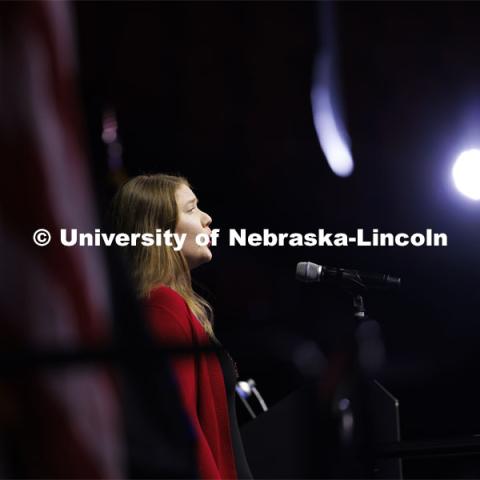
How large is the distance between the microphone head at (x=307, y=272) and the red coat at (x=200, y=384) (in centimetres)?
34

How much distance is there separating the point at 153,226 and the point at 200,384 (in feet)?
1.11

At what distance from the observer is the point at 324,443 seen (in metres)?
0.62

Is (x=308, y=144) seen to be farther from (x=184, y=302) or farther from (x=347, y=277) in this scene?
(x=184, y=302)

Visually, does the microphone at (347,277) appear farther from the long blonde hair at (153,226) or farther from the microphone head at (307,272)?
the long blonde hair at (153,226)

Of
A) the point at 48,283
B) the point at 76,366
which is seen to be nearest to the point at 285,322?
the point at 48,283

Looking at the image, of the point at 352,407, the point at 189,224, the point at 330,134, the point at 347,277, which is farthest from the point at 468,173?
the point at 352,407

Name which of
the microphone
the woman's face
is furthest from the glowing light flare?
the woman's face

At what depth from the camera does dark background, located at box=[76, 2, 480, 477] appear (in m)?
1.88

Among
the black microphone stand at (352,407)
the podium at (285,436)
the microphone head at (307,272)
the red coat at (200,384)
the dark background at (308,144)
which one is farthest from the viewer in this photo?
the dark background at (308,144)

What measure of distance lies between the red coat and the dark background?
59 cm

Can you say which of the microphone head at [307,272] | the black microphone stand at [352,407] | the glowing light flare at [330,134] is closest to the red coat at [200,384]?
the microphone head at [307,272]

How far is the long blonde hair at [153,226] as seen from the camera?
128 centimetres

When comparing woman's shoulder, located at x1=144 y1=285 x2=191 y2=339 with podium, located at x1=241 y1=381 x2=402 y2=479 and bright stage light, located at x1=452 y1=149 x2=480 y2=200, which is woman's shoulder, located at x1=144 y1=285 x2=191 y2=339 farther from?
bright stage light, located at x1=452 y1=149 x2=480 y2=200

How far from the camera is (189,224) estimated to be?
4.44 ft
